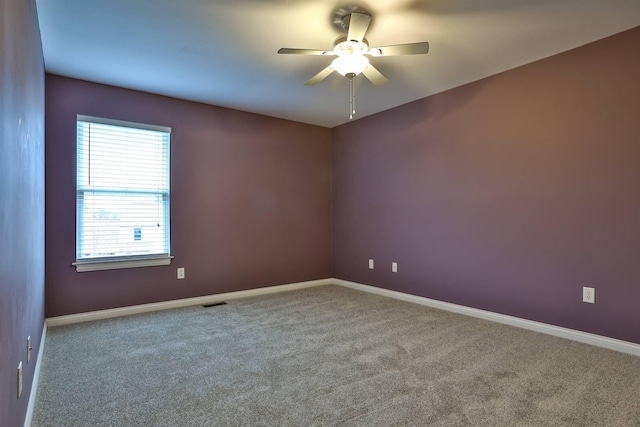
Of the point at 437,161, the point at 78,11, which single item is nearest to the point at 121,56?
the point at 78,11

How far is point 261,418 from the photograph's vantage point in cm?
178

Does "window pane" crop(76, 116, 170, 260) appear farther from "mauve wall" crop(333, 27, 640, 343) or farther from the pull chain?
"mauve wall" crop(333, 27, 640, 343)

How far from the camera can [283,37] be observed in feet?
8.70

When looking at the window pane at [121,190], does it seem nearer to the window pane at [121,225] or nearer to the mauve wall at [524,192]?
the window pane at [121,225]

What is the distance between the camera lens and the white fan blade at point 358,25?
2.09 m

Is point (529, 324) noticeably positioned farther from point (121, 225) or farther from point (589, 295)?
point (121, 225)

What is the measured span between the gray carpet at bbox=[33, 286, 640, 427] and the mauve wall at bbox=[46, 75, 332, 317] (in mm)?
508

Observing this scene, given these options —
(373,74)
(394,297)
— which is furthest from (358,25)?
(394,297)

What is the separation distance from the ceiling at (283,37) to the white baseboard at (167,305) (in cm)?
234

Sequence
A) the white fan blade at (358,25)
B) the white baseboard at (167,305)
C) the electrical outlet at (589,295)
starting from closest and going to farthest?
the white fan blade at (358,25) → the electrical outlet at (589,295) → the white baseboard at (167,305)

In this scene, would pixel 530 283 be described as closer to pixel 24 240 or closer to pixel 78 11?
pixel 24 240

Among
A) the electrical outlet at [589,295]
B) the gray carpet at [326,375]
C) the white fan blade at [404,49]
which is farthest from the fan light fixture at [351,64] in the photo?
the electrical outlet at [589,295]

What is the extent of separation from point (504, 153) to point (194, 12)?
292 centimetres

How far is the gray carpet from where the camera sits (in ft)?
5.93
